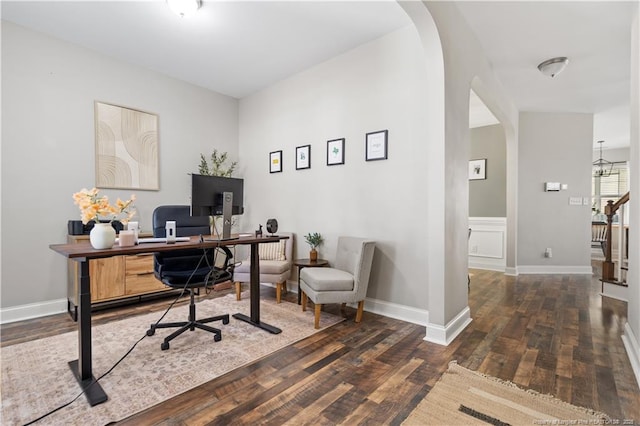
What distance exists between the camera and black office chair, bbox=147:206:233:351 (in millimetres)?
2422

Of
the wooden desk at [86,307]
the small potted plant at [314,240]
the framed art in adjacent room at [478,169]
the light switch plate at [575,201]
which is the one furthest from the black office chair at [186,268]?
the light switch plate at [575,201]

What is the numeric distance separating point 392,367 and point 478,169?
16.4 feet

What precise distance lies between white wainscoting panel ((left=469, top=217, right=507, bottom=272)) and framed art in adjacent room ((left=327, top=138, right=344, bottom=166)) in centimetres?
367

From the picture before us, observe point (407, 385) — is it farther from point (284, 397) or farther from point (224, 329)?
point (224, 329)

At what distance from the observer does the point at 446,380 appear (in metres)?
1.89

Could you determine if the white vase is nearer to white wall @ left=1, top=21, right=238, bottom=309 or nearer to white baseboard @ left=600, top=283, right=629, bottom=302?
white wall @ left=1, top=21, right=238, bottom=309

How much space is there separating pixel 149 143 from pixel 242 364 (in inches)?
126

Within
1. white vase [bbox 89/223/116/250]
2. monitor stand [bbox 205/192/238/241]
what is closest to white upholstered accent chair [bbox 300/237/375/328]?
monitor stand [bbox 205/192/238/241]

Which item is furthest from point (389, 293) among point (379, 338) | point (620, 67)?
point (620, 67)

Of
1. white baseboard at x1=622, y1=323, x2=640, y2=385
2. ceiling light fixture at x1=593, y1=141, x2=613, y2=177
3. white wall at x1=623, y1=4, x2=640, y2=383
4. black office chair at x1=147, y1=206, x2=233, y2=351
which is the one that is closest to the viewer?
white baseboard at x1=622, y1=323, x2=640, y2=385

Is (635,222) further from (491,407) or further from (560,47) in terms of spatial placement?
A: (560,47)

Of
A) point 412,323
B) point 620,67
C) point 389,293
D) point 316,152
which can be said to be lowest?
point 412,323

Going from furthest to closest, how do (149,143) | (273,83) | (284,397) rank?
(273,83)
(149,143)
(284,397)

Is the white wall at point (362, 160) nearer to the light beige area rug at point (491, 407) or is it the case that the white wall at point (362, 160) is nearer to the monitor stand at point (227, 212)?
the light beige area rug at point (491, 407)
